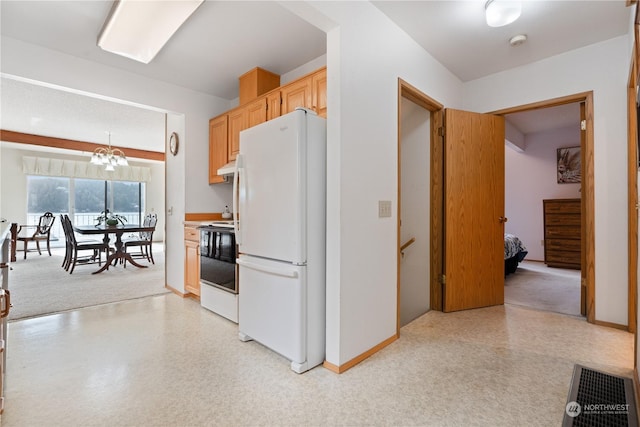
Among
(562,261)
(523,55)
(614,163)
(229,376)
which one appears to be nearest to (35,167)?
(229,376)

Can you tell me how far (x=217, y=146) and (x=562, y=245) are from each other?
235 inches

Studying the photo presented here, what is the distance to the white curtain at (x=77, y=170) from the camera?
282 inches

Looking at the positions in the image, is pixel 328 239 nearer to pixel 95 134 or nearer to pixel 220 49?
pixel 220 49

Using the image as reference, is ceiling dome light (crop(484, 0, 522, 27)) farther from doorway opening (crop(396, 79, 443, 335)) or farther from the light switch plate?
the light switch plate

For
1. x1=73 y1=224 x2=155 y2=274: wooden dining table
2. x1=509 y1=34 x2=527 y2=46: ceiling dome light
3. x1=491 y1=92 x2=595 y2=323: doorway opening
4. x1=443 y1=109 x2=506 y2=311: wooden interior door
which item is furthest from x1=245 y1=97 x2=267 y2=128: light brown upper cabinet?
x1=73 y1=224 x2=155 y2=274: wooden dining table

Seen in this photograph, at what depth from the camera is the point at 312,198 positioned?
203cm

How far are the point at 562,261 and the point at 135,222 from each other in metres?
10.7

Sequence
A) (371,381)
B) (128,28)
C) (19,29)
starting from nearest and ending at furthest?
(371,381) < (128,28) < (19,29)

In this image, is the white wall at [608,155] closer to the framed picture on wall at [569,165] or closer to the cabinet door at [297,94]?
the cabinet door at [297,94]

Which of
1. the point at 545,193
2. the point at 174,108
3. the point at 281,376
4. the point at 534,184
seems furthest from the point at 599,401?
the point at 534,184

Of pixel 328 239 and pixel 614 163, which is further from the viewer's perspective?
pixel 614 163

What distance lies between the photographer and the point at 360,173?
210 centimetres

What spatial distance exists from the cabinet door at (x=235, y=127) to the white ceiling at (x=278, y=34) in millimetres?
416

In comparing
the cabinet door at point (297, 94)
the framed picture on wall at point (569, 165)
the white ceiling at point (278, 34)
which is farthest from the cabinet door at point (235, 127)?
the framed picture on wall at point (569, 165)
